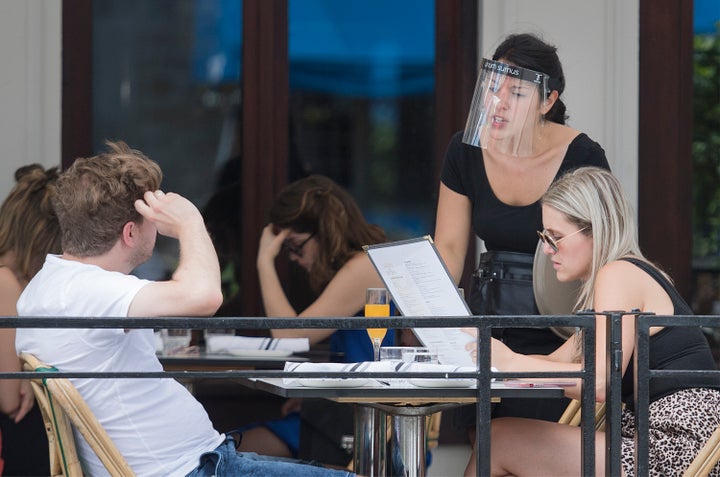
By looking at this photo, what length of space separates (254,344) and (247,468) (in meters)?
1.47

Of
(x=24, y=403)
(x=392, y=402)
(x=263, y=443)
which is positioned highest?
(x=392, y=402)

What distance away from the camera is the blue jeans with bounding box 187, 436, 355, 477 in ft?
8.92

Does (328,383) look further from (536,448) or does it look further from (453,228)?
(453,228)

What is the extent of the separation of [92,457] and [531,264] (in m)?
1.54

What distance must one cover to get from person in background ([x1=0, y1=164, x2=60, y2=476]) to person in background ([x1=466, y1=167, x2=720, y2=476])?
1635 millimetres

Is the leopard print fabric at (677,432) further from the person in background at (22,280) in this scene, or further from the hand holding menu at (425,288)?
the person in background at (22,280)

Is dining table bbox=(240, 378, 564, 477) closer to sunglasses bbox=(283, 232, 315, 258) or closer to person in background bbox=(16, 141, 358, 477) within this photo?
person in background bbox=(16, 141, 358, 477)

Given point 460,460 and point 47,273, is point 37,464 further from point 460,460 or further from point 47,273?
point 460,460

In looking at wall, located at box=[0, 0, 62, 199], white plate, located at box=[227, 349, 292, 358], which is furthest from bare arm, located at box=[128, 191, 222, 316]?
wall, located at box=[0, 0, 62, 199]

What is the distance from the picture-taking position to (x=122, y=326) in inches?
94.3

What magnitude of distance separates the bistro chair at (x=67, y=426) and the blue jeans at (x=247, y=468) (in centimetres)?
19

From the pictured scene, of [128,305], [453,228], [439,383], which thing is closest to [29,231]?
[453,228]

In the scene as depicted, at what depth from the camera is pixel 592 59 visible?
16.0 ft

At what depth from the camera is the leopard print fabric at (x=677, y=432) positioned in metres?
2.90
